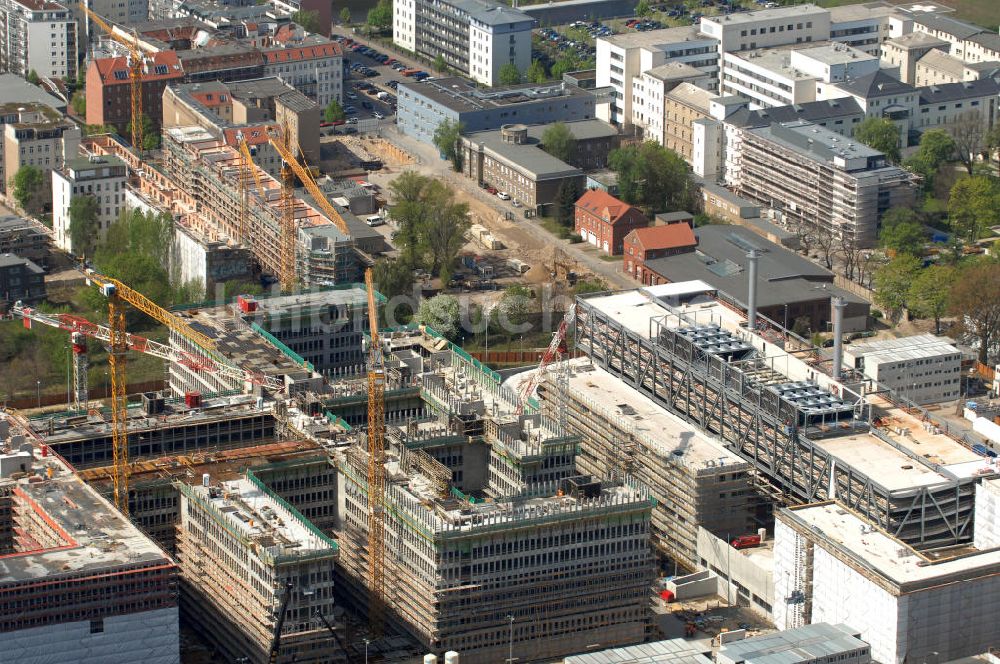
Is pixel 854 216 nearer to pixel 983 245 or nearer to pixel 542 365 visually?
pixel 983 245

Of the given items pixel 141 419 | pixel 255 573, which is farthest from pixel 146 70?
pixel 255 573

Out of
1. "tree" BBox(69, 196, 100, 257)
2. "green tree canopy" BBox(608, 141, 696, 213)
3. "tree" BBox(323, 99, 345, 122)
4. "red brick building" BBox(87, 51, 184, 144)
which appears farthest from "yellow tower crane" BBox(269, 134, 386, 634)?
"tree" BBox(323, 99, 345, 122)

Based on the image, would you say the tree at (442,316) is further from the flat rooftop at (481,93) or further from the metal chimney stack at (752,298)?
the flat rooftop at (481,93)

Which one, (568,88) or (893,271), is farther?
(568,88)

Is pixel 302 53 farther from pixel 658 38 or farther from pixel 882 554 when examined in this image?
pixel 882 554

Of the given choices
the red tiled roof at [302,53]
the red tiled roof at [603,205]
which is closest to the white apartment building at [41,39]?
the red tiled roof at [302,53]

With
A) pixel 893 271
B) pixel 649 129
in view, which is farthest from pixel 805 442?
pixel 649 129

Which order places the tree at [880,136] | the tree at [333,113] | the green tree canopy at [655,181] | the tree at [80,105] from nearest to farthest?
the green tree canopy at [655,181] < the tree at [880,136] < the tree at [80,105] < the tree at [333,113]
